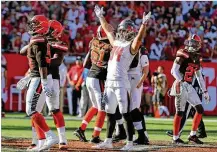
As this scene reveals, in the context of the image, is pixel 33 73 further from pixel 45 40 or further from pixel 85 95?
pixel 85 95

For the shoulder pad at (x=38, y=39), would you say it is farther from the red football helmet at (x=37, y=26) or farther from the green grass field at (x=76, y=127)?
the green grass field at (x=76, y=127)

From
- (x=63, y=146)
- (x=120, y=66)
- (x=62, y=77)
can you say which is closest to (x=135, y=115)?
(x=120, y=66)

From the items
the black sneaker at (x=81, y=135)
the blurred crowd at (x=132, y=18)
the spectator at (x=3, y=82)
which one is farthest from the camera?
the blurred crowd at (x=132, y=18)

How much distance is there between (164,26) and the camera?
2472cm

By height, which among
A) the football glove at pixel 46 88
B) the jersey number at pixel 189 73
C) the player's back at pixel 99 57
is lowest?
the football glove at pixel 46 88

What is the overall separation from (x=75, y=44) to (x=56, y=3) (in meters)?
2.51

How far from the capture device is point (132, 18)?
24.8 m

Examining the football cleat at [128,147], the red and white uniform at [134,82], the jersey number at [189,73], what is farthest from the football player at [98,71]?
the jersey number at [189,73]

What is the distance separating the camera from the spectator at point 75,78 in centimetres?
2067

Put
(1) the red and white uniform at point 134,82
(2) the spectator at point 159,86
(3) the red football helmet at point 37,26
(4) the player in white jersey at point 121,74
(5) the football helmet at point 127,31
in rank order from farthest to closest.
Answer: (2) the spectator at point 159,86 < (1) the red and white uniform at point 134,82 < (5) the football helmet at point 127,31 < (4) the player in white jersey at point 121,74 < (3) the red football helmet at point 37,26

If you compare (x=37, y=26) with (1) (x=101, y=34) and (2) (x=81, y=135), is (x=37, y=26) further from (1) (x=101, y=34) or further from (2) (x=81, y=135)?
(2) (x=81, y=135)

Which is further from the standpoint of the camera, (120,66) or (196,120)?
(196,120)

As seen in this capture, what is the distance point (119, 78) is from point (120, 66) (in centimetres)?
19

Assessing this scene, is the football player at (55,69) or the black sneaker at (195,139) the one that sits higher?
the football player at (55,69)
